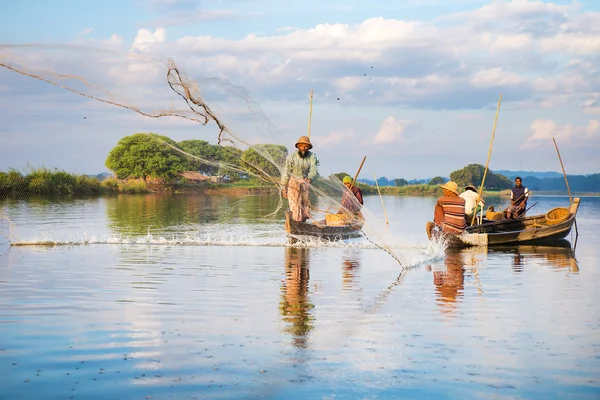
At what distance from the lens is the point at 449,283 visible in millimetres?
11734

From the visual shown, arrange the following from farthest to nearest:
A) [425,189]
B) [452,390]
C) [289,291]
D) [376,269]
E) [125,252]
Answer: [425,189]
[125,252]
[376,269]
[289,291]
[452,390]

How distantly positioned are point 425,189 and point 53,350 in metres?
99.6

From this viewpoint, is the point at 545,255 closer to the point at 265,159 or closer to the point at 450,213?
the point at 450,213

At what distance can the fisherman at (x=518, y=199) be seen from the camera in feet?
73.3

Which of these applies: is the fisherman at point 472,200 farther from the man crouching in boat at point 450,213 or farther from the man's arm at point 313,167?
the man's arm at point 313,167

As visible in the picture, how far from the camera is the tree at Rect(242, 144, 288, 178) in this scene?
13.4 m

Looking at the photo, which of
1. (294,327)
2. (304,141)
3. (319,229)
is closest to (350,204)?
(304,141)

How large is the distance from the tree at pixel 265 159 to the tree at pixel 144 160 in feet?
228

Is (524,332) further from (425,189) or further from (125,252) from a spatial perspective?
(425,189)

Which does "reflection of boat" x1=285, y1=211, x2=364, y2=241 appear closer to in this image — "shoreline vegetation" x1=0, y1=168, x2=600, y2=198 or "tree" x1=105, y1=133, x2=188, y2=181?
"shoreline vegetation" x1=0, y1=168, x2=600, y2=198

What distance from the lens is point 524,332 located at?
25.8 feet

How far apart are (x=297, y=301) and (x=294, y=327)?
Answer: 175 cm

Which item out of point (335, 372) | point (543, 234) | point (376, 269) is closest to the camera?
point (335, 372)

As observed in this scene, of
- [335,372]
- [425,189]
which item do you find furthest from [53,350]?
[425,189]
